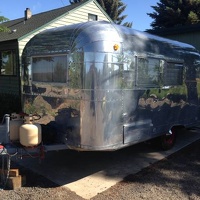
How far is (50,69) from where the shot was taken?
511 centimetres

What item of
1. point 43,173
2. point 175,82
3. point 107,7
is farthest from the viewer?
point 107,7

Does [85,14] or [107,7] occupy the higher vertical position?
[107,7]

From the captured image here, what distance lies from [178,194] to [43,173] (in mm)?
2388

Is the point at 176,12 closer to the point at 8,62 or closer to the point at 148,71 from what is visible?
the point at 8,62

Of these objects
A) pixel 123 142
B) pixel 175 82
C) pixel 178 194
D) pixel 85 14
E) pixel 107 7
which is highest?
pixel 107 7

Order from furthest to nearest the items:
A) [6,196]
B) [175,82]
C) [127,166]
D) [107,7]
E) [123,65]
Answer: [107,7] → [175,82] → [127,166] → [123,65] → [6,196]

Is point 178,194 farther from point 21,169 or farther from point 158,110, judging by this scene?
point 21,169

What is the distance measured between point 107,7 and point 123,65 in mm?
43987

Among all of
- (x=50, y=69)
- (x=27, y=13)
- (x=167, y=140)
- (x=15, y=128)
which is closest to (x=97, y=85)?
(x=50, y=69)

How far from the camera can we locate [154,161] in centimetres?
612

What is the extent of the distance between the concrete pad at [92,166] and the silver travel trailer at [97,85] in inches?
26.4

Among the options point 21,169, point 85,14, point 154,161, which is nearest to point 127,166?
point 154,161

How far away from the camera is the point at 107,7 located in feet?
153

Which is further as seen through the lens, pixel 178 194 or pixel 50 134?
pixel 50 134
